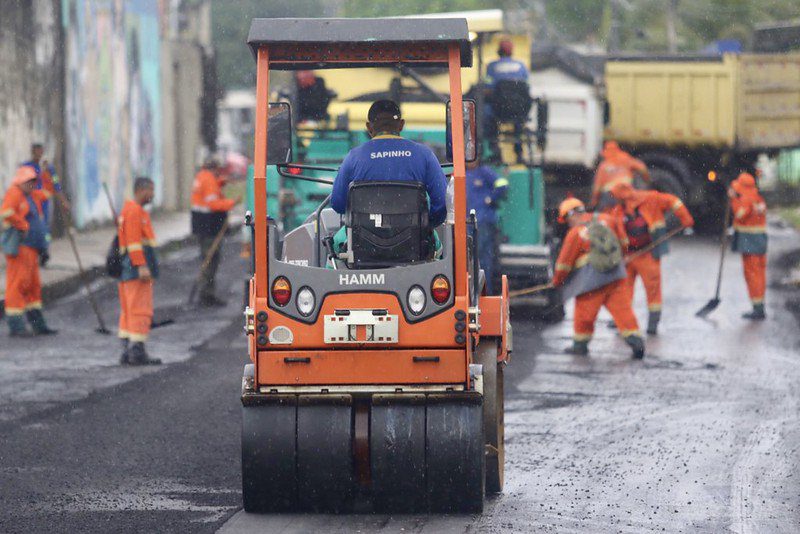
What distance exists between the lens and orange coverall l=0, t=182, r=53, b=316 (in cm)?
1499

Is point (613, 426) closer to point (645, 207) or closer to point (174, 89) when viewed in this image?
point (645, 207)

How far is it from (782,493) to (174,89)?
25.2 m

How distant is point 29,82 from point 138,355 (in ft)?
35.4

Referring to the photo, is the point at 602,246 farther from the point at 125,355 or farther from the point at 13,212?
the point at 13,212

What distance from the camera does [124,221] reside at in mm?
12875

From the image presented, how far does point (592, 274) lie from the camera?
13.6 m

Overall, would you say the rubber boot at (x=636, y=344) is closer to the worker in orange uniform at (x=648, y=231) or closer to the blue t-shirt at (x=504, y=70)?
the worker in orange uniform at (x=648, y=231)

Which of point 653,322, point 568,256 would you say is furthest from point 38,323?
point 653,322

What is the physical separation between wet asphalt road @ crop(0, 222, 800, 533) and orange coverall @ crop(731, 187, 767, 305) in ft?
1.64

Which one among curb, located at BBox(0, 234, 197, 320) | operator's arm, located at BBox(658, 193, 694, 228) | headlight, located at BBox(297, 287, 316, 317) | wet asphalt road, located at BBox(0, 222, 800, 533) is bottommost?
wet asphalt road, located at BBox(0, 222, 800, 533)

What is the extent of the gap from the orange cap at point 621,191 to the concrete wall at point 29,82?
31.7ft

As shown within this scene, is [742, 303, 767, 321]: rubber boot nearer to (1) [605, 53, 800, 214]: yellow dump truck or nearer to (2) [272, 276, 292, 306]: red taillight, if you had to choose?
(1) [605, 53, 800, 214]: yellow dump truck

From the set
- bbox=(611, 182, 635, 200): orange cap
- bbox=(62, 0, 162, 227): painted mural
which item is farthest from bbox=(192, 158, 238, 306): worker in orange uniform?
bbox=(62, 0, 162, 227): painted mural

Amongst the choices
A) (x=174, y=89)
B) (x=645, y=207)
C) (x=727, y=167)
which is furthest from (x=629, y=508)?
(x=174, y=89)
